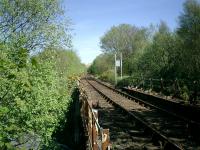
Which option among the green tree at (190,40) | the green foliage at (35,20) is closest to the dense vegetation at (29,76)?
the green foliage at (35,20)

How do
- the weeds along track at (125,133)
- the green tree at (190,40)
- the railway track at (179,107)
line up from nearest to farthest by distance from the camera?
the weeds along track at (125,133), the railway track at (179,107), the green tree at (190,40)

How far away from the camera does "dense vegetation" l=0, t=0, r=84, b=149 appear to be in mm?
6866

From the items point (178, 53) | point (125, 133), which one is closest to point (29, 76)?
point (125, 133)

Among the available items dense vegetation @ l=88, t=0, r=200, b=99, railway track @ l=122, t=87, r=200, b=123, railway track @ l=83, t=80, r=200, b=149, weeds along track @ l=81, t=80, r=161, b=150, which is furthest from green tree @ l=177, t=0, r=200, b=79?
weeds along track @ l=81, t=80, r=161, b=150

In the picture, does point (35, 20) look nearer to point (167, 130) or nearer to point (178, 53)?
point (167, 130)

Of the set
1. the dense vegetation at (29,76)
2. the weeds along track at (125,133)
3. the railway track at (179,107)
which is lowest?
the weeds along track at (125,133)

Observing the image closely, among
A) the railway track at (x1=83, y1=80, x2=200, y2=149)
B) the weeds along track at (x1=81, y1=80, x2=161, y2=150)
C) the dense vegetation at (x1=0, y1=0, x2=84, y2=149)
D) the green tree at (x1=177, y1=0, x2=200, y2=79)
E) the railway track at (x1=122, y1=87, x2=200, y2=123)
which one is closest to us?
the dense vegetation at (x1=0, y1=0, x2=84, y2=149)

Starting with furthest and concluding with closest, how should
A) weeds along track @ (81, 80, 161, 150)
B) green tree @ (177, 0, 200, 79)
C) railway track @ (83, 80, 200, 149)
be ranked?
green tree @ (177, 0, 200, 79)
weeds along track @ (81, 80, 161, 150)
railway track @ (83, 80, 200, 149)

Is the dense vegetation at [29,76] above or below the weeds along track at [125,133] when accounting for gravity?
above

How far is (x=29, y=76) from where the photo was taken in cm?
1064

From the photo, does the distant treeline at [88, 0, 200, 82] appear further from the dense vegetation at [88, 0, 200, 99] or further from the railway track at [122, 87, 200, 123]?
the railway track at [122, 87, 200, 123]

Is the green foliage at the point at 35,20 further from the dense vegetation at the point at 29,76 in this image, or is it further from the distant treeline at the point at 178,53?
the distant treeline at the point at 178,53

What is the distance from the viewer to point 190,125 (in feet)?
49.5

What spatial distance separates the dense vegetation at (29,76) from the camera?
6.87 m
